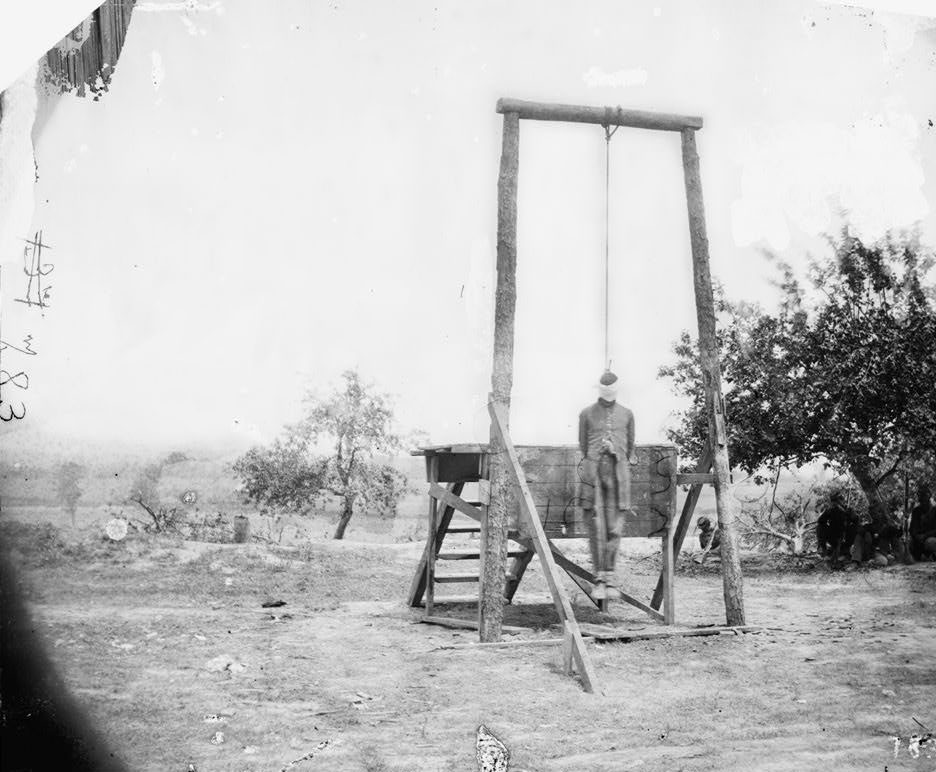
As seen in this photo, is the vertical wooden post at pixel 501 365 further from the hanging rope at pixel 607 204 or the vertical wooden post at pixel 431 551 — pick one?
the vertical wooden post at pixel 431 551

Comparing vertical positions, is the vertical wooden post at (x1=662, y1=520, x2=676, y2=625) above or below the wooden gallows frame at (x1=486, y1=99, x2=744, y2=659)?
below

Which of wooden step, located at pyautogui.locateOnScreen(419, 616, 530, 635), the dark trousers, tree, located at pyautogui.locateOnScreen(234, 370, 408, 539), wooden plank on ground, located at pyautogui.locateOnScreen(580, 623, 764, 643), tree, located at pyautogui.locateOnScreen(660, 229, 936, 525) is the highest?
tree, located at pyautogui.locateOnScreen(660, 229, 936, 525)

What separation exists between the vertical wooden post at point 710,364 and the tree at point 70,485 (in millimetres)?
3438

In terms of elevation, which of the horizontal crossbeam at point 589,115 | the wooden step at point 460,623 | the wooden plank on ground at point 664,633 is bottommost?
the wooden step at point 460,623

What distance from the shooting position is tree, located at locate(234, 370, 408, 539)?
14.1 feet

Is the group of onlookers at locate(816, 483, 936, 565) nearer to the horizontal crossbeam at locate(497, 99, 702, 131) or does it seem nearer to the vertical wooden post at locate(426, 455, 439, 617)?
the vertical wooden post at locate(426, 455, 439, 617)

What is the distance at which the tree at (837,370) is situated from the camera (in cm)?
526

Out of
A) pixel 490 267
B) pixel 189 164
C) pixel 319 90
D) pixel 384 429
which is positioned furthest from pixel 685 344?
pixel 189 164

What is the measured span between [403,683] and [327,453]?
4.91 feet

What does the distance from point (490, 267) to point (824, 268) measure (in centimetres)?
225

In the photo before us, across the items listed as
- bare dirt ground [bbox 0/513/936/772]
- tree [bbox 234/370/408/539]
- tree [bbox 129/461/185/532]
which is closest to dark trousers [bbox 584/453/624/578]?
bare dirt ground [bbox 0/513/936/772]

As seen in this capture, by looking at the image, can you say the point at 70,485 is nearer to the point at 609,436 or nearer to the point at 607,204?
the point at 609,436

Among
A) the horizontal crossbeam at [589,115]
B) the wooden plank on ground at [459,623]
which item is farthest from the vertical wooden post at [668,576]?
the horizontal crossbeam at [589,115]

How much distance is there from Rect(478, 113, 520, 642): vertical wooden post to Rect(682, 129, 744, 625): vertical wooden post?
44.1 inches
